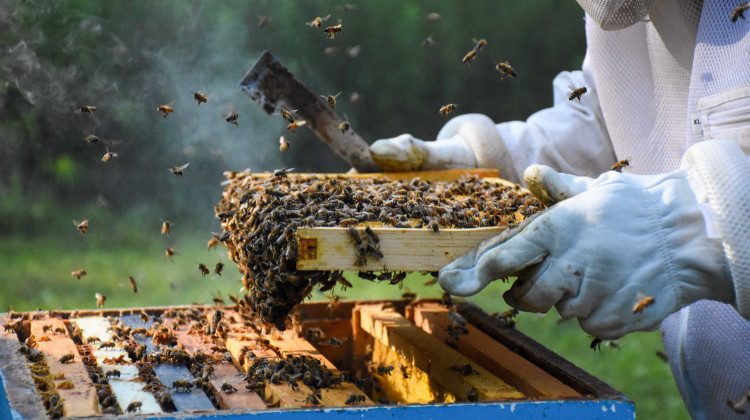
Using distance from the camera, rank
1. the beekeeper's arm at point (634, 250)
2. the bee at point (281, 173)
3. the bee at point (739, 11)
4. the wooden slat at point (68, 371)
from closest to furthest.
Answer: the wooden slat at point (68, 371) < the beekeeper's arm at point (634, 250) < the bee at point (739, 11) < the bee at point (281, 173)

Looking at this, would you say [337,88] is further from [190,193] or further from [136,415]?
[136,415]

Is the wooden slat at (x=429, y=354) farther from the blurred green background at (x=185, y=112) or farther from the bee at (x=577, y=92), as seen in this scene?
the blurred green background at (x=185, y=112)

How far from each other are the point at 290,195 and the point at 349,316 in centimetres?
113

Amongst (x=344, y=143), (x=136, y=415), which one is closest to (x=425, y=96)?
(x=344, y=143)

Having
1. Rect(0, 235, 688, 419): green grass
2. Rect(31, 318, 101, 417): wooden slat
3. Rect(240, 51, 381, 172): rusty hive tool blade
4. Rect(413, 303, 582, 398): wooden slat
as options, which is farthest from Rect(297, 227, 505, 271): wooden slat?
Rect(0, 235, 688, 419): green grass

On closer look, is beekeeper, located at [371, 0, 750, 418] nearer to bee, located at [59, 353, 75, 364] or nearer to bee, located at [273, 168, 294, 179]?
bee, located at [273, 168, 294, 179]

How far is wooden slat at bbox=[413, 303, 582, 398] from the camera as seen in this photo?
94.4 inches

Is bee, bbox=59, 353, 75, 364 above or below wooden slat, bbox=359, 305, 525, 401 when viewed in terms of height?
above

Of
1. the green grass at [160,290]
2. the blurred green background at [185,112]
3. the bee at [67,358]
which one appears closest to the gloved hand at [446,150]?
the bee at [67,358]

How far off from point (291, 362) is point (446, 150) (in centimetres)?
156

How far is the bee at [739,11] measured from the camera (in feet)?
8.56

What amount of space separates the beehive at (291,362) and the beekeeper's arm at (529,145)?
2.31 ft

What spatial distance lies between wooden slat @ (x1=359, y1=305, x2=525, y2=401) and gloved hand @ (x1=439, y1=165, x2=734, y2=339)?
333mm

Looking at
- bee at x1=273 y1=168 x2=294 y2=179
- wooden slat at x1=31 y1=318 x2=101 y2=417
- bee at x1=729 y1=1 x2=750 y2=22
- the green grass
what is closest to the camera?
wooden slat at x1=31 y1=318 x2=101 y2=417
